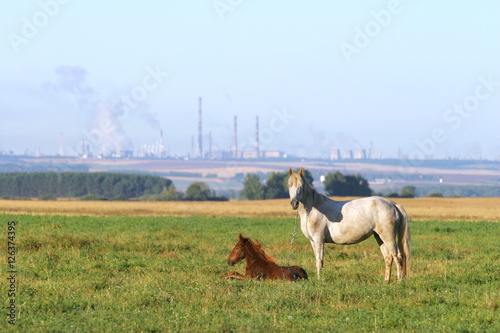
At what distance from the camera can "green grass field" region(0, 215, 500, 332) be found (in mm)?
9320

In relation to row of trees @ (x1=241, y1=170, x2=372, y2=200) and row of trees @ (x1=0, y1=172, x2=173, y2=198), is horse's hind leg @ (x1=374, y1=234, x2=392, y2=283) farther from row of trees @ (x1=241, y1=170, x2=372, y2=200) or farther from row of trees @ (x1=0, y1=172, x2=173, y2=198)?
row of trees @ (x1=0, y1=172, x2=173, y2=198)

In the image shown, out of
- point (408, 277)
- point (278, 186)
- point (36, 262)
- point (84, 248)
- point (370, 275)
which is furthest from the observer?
point (278, 186)

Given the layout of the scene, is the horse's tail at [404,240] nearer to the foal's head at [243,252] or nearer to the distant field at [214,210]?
the foal's head at [243,252]

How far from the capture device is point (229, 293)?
11422 millimetres

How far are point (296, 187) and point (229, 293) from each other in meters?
2.84

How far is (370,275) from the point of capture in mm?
14609

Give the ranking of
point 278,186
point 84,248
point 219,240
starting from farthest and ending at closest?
1. point 278,186
2. point 219,240
3. point 84,248

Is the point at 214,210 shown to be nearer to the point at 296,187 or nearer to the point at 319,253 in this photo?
the point at 319,253

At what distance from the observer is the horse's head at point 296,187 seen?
496 inches

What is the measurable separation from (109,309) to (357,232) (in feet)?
19.8

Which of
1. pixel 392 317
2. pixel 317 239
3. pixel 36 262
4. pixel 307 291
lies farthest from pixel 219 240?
pixel 392 317

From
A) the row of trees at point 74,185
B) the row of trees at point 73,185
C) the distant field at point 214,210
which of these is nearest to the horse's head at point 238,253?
the distant field at point 214,210

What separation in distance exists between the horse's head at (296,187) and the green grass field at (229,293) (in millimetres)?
1806

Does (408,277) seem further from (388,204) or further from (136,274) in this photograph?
(136,274)
